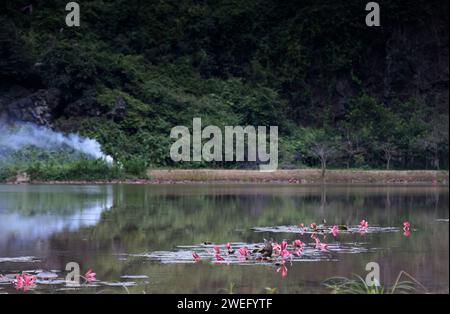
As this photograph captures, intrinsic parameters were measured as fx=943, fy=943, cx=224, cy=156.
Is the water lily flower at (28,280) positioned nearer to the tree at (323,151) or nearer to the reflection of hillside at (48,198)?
the reflection of hillside at (48,198)

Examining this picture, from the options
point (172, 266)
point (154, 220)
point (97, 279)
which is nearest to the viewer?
point (97, 279)

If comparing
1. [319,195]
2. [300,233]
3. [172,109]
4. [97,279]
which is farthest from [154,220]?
[172,109]

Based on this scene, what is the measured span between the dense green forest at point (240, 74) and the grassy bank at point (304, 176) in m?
2.76

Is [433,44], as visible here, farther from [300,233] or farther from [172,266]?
[172,266]

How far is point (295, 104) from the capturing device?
2525 inches

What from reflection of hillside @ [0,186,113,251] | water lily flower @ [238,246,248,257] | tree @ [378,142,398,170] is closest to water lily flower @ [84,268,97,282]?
water lily flower @ [238,246,248,257]

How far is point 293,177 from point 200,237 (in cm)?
2682

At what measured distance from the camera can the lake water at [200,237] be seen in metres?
14.7

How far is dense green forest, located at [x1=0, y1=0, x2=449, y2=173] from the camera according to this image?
53500mm

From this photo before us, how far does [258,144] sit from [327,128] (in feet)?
27.7

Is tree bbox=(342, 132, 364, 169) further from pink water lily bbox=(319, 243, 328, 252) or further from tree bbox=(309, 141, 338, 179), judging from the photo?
pink water lily bbox=(319, 243, 328, 252)

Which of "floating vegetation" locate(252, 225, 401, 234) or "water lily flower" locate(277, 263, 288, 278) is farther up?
"floating vegetation" locate(252, 225, 401, 234)

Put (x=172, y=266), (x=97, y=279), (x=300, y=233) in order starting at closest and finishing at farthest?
1. (x=97, y=279)
2. (x=172, y=266)
3. (x=300, y=233)

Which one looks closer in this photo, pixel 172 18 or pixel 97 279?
pixel 97 279
